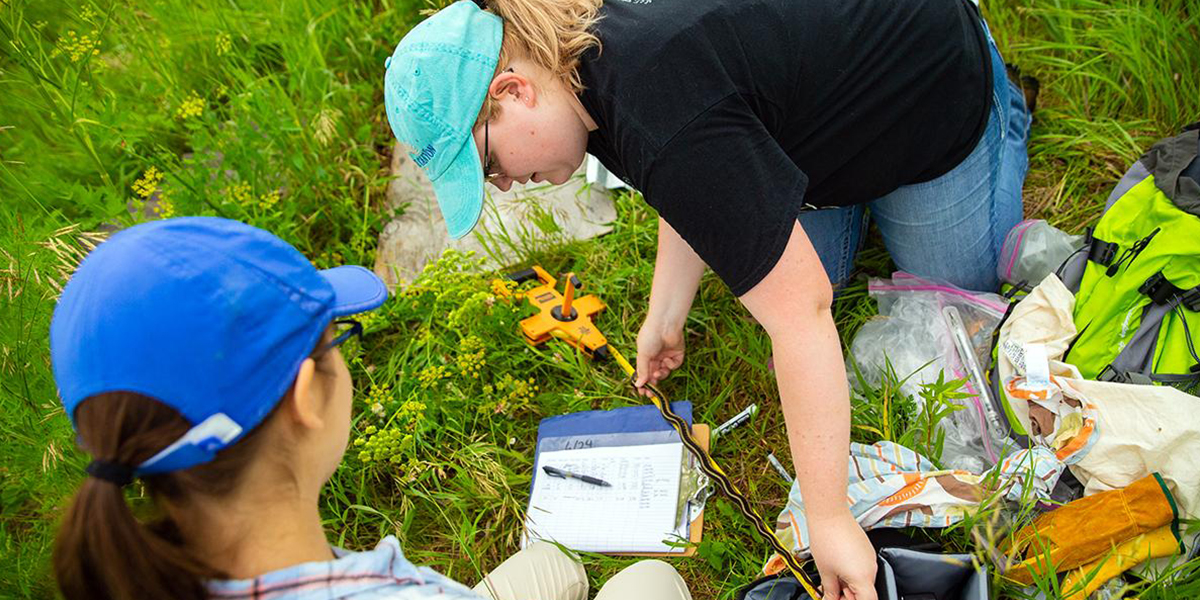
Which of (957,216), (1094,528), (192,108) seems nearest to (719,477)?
(1094,528)

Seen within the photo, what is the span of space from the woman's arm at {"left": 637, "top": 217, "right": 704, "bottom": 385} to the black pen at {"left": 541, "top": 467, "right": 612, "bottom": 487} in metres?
0.29

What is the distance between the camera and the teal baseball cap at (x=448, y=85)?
5.27ft

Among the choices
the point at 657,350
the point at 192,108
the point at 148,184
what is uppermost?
the point at 192,108

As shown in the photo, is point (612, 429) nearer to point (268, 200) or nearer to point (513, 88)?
point (513, 88)

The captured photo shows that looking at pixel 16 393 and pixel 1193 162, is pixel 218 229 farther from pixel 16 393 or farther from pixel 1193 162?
pixel 1193 162

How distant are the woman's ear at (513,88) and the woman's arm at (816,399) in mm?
554

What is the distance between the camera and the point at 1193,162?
6.81 feet

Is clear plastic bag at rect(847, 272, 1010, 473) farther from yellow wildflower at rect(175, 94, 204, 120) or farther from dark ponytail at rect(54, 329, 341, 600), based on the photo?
yellow wildflower at rect(175, 94, 204, 120)

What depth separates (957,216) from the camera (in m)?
2.26

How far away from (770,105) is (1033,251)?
107cm

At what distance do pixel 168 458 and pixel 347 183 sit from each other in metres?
2.27

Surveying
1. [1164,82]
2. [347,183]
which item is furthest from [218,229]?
[1164,82]

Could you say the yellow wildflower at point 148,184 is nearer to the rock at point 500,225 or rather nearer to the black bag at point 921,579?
the rock at point 500,225

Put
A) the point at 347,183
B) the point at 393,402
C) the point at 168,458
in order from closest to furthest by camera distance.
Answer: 1. the point at 168,458
2. the point at 393,402
3. the point at 347,183
